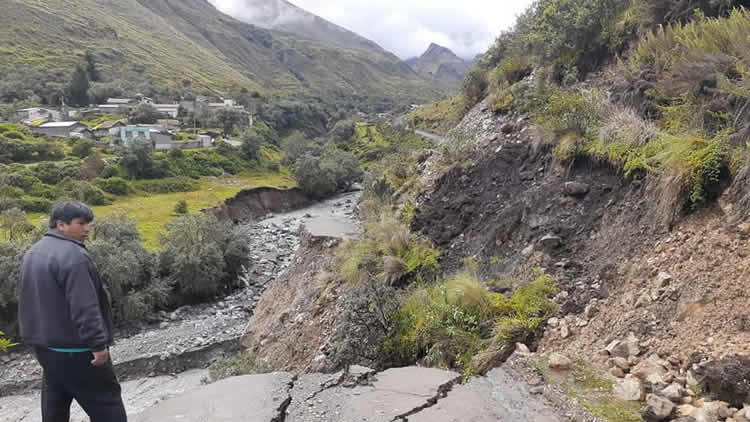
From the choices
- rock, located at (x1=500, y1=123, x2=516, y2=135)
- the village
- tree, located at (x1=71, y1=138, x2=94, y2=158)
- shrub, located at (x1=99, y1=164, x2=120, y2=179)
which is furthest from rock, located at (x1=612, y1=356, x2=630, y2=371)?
tree, located at (x1=71, y1=138, x2=94, y2=158)

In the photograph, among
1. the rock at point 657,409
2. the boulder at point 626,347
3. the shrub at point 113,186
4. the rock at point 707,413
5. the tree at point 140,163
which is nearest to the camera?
the rock at point 707,413

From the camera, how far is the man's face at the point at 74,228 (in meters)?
3.86

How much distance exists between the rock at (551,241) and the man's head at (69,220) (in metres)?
6.17

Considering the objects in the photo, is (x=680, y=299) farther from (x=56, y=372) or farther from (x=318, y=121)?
(x=318, y=121)

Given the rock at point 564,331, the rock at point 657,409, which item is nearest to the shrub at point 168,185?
the rock at point 564,331

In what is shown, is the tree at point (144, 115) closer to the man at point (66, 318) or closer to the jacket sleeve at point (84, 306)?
the man at point (66, 318)

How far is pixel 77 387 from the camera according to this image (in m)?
3.84

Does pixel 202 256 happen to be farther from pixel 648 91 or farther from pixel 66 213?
pixel 648 91

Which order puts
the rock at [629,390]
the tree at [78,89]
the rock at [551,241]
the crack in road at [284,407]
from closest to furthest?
the rock at [629,390] → the crack in road at [284,407] → the rock at [551,241] → the tree at [78,89]

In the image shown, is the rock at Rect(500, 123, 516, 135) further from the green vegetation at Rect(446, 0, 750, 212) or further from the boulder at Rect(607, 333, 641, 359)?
the boulder at Rect(607, 333, 641, 359)

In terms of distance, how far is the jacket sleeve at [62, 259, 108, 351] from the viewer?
366 centimetres

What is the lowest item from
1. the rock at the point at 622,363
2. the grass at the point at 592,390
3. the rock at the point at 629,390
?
the grass at the point at 592,390

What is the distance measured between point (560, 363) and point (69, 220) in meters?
5.09

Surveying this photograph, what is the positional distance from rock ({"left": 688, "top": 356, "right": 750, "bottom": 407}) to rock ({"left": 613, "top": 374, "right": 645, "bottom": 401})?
0.47 metres
